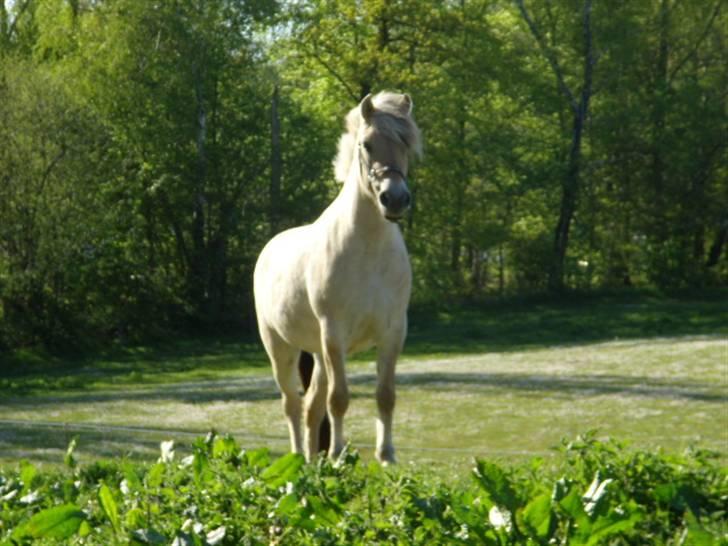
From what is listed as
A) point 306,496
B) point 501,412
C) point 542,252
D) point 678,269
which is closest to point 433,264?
point 542,252

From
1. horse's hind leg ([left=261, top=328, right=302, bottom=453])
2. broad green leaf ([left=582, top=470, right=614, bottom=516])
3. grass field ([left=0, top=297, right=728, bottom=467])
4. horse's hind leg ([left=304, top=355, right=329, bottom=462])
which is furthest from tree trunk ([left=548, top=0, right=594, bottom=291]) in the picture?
broad green leaf ([left=582, top=470, right=614, bottom=516])

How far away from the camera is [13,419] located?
1969cm

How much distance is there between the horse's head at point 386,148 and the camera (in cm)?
863

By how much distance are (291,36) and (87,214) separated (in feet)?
41.4

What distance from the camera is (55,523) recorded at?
445 cm

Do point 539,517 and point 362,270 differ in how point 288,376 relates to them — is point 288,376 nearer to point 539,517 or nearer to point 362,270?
point 362,270

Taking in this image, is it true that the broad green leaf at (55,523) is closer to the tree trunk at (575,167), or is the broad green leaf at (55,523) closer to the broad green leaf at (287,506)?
the broad green leaf at (287,506)

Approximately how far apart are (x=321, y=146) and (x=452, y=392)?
22.1 meters

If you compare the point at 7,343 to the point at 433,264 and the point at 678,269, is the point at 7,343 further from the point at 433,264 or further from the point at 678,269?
the point at 678,269

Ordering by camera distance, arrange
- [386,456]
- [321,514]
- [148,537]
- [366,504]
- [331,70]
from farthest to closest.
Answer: [331,70], [386,456], [366,504], [321,514], [148,537]

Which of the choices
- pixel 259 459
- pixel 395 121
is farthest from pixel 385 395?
pixel 259 459

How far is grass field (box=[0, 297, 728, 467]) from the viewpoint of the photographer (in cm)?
1625

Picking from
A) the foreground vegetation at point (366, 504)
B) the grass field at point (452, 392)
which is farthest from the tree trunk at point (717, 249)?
the foreground vegetation at point (366, 504)

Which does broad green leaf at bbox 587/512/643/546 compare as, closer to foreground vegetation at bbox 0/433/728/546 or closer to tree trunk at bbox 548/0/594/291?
foreground vegetation at bbox 0/433/728/546
